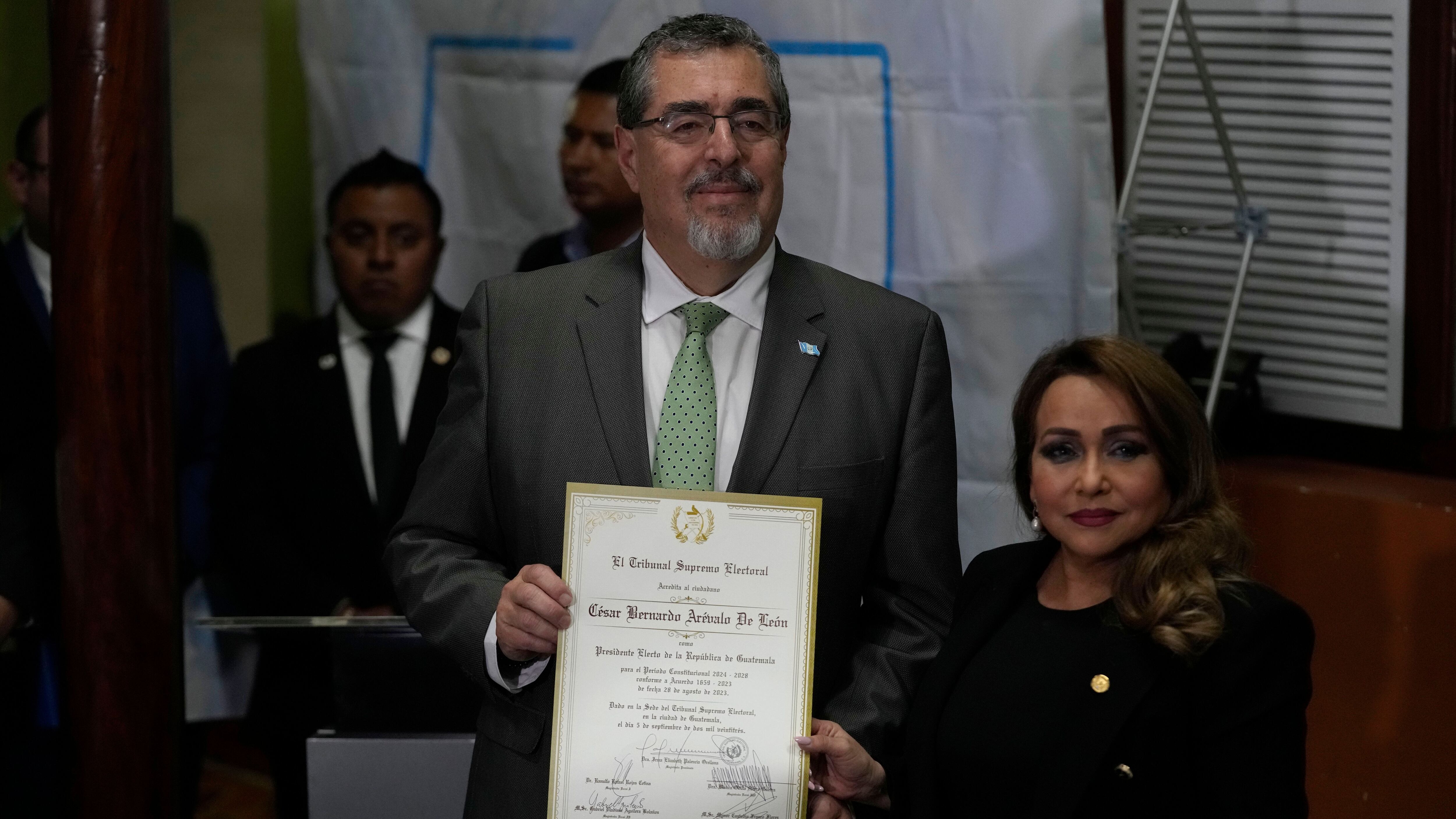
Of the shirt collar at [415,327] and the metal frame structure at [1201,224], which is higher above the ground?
the metal frame structure at [1201,224]

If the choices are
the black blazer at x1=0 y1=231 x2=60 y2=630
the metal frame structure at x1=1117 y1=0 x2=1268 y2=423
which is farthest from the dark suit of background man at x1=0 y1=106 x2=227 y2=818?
the metal frame structure at x1=1117 y1=0 x2=1268 y2=423

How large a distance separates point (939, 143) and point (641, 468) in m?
1.39

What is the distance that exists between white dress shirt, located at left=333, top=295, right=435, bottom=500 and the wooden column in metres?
0.92

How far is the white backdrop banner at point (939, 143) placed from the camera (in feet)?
9.45

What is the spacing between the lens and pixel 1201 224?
3.46 metres

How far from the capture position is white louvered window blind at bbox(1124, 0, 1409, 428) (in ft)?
11.4

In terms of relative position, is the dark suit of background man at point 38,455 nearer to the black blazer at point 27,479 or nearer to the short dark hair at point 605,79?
the black blazer at point 27,479

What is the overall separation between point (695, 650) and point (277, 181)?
3413 millimetres

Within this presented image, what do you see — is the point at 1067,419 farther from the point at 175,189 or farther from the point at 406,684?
the point at 175,189

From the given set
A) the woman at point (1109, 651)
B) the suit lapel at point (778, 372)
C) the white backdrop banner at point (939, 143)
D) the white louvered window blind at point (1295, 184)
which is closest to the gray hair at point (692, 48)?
the suit lapel at point (778, 372)

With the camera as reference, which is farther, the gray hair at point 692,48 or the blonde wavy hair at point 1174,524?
the gray hair at point 692,48

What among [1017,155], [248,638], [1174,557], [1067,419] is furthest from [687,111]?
[248,638]
